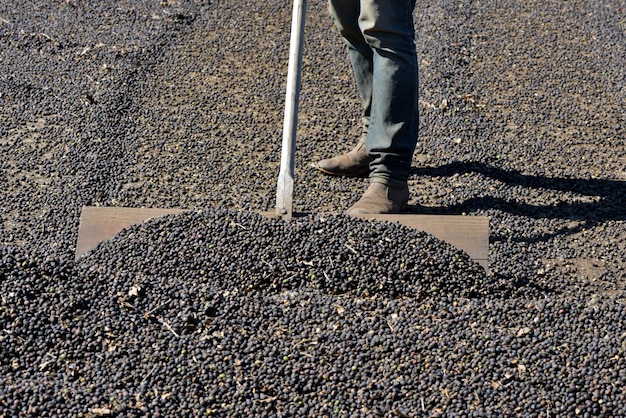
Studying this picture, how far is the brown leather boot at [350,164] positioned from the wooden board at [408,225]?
98 cm

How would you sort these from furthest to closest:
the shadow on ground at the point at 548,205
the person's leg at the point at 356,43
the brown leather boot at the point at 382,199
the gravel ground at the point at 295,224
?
the shadow on ground at the point at 548,205 < the person's leg at the point at 356,43 < the brown leather boot at the point at 382,199 < the gravel ground at the point at 295,224

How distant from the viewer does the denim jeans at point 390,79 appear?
390cm

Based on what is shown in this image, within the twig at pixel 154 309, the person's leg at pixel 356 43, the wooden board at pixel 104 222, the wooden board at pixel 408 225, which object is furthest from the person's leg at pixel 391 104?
the twig at pixel 154 309

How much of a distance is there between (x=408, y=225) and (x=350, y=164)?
3.52ft

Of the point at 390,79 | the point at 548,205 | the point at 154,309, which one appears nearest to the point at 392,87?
the point at 390,79

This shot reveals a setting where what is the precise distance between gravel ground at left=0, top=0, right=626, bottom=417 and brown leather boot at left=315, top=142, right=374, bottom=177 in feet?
0.29

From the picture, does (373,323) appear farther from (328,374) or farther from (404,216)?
(404,216)

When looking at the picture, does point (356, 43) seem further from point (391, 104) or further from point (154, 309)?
point (154, 309)

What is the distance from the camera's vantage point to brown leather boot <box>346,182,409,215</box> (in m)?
4.02

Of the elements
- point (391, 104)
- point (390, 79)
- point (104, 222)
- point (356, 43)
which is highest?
point (356, 43)

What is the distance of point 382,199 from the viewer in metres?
4.07

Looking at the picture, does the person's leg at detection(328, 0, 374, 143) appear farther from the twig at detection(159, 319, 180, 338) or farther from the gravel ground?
the twig at detection(159, 319, 180, 338)

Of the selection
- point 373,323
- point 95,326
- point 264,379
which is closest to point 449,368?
point 373,323

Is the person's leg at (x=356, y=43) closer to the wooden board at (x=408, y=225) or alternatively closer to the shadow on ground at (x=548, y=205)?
the shadow on ground at (x=548, y=205)
